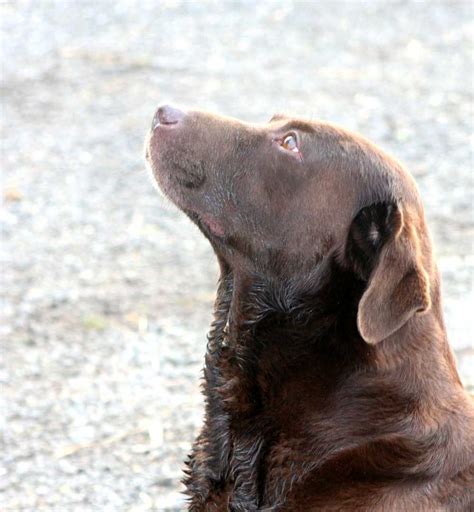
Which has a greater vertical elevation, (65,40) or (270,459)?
(270,459)

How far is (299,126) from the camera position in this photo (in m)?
4.58

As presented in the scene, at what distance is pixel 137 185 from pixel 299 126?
546 centimetres

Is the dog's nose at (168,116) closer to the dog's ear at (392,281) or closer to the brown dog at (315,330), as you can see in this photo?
the brown dog at (315,330)

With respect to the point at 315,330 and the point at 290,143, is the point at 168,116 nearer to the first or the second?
the point at 290,143

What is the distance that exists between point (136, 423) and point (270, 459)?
2.11 meters

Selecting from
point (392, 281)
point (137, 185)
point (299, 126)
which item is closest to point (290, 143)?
point (299, 126)

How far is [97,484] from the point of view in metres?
5.66

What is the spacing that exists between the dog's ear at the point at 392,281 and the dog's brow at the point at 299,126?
53cm

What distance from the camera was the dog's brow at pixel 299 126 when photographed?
4543mm

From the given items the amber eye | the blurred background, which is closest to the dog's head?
the amber eye

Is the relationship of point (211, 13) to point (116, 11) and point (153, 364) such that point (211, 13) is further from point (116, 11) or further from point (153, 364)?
point (153, 364)

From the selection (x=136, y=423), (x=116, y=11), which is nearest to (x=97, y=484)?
(x=136, y=423)

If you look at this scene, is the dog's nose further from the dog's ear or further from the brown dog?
the dog's ear

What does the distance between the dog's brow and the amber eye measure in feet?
0.19
